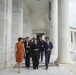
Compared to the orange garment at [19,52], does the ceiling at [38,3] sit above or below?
above

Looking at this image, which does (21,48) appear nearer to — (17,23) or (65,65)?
(65,65)

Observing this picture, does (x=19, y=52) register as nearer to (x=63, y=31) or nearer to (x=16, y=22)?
(x=63, y=31)

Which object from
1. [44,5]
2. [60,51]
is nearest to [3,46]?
[60,51]

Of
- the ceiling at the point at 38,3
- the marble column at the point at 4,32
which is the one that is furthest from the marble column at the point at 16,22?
the ceiling at the point at 38,3

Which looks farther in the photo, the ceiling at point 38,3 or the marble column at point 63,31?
the ceiling at point 38,3

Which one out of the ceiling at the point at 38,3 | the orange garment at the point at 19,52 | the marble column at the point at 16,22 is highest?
the ceiling at the point at 38,3

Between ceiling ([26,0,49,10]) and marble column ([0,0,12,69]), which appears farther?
ceiling ([26,0,49,10])

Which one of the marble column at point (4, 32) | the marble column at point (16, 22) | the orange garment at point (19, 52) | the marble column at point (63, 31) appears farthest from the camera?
the marble column at point (16, 22)

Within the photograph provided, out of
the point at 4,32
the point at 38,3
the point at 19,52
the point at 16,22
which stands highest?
the point at 38,3

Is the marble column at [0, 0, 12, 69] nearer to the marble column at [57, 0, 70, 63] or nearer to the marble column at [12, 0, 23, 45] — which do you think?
the marble column at [57, 0, 70, 63]

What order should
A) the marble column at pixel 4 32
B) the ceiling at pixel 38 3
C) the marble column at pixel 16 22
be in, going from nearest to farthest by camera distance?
the marble column at pixel 4 32, the marble column at pixel 16 22, the ceiling at pixel 38 3

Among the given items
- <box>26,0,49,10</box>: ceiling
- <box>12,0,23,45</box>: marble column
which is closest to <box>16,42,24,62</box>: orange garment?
<box>12,0,23,45</box>: marble column

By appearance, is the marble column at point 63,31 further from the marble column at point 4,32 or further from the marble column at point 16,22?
the marble column at point 16,22

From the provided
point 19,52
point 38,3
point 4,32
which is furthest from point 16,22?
point 38,3
